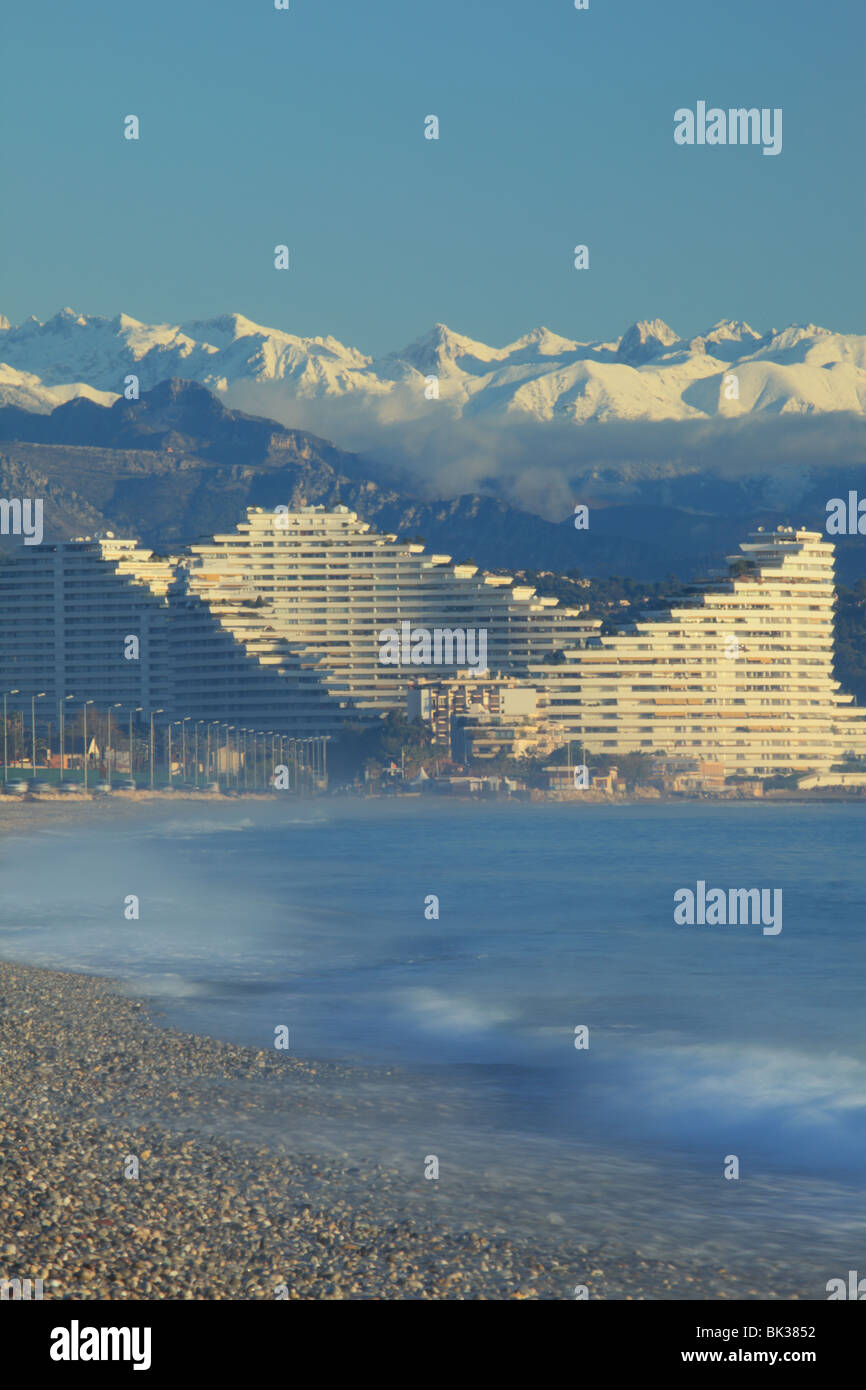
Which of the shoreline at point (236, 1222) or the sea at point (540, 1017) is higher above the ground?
the shoreline at point (236, 1222)

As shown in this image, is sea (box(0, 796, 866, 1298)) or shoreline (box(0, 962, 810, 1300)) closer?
shoreline (box(0, 962, 810, 1300))

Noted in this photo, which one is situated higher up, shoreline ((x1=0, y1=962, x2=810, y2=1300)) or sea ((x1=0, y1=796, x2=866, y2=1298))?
shoreline ((x1=0, y1=962, x2=810, y2=1300))

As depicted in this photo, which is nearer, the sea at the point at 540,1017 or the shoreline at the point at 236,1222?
the shoreline at the point at 236,1222
